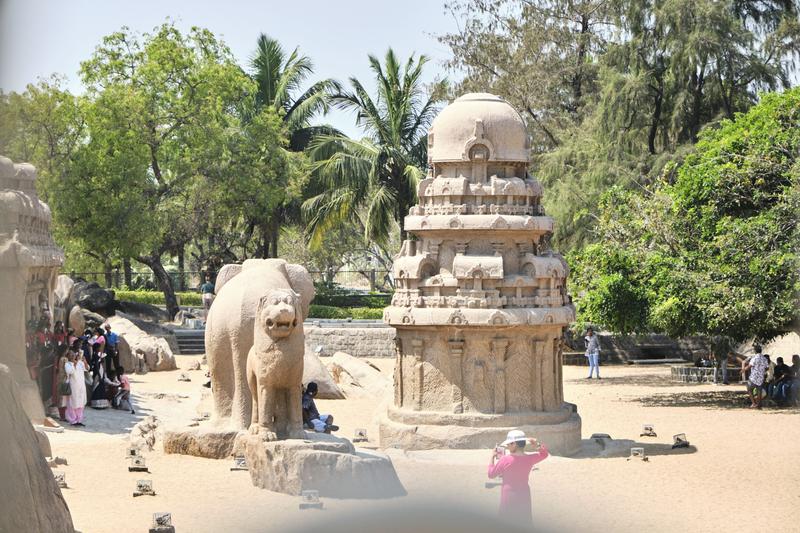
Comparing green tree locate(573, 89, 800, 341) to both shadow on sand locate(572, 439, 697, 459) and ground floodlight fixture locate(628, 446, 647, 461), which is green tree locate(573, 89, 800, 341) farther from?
ground floodlight fixture locate(628, 446, 647, 461)

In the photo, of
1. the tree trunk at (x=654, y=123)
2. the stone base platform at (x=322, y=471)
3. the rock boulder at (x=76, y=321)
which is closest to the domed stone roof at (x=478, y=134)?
the stone base platform at (x=322, y=471)

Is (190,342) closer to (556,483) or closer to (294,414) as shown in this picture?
(294,414)

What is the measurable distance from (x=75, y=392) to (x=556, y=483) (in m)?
6.99

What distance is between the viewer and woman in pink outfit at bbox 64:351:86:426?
1491cm

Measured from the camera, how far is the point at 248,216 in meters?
36.2

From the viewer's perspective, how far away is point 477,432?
1360 centimetres

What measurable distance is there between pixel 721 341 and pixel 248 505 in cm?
1529

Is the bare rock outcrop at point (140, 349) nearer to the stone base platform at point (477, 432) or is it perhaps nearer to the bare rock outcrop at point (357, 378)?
the bare rock outcrop at point (357, 378)

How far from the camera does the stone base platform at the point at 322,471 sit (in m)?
9.81

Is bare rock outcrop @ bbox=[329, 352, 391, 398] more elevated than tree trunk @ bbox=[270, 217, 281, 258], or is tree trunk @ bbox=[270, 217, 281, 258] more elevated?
tree trunk @ bbox=[270, 217, 281, 258]

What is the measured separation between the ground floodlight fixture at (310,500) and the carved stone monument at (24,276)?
451cm

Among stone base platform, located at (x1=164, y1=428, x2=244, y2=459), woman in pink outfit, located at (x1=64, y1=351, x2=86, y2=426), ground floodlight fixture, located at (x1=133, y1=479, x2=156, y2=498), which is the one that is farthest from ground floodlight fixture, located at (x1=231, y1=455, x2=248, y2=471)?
woman in pink outfit, located at (x1=64, y1=351, x2=86, y2=426)

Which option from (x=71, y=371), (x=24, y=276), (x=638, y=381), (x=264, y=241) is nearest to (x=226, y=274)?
(x=24, y=276)

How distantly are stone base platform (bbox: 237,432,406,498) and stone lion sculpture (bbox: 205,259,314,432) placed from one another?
0.50 metres
